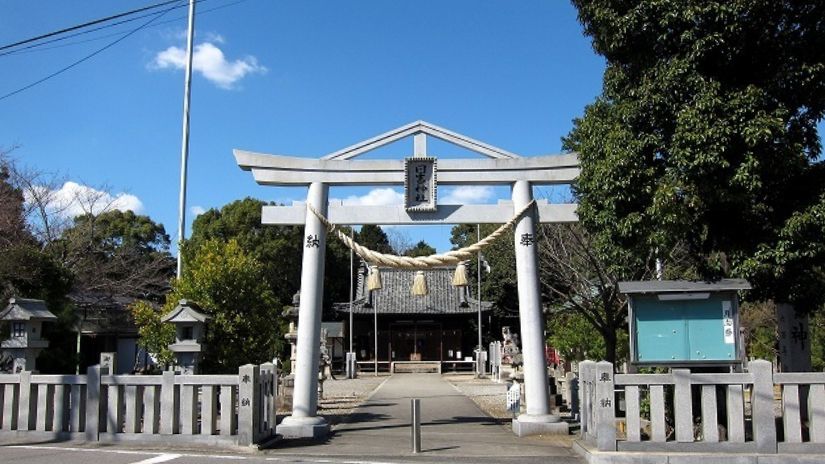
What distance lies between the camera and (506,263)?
36969 millimetres

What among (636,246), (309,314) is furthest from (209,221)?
(636,246)

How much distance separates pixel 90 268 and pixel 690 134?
19686mm

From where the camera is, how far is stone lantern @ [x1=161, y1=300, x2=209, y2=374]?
14094 millimetres

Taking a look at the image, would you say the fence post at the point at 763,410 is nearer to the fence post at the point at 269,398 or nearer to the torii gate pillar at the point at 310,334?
the torii gate pillar at the point at 310,334

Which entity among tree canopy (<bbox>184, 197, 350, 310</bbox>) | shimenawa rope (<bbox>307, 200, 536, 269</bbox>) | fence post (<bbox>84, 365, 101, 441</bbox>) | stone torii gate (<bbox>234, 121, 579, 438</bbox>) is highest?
tree canopy (<bbox>184, 197, 350, 310</bbox>)

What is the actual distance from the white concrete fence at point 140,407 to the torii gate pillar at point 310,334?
0.55 meters

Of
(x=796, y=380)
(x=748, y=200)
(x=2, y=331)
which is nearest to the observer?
(x=796, y=380)

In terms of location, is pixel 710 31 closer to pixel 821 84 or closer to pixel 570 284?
pixel 821 84

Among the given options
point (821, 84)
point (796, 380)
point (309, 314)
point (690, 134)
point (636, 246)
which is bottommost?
point (796, 380)

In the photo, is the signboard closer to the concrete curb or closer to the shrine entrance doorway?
the concrete curb

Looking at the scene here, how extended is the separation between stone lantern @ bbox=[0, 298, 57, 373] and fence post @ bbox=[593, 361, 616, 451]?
10336mm

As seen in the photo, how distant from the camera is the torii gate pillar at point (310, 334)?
12.8 metres

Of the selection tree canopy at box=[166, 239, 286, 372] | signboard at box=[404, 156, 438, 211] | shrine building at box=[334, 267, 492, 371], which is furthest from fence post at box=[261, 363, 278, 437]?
shrine building at box=[334, 267, 492, 371]

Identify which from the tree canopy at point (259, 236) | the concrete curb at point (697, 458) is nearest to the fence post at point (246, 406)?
the concrete curb at point (697, 458)
